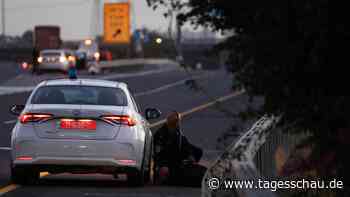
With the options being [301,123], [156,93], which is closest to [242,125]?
[301,123]

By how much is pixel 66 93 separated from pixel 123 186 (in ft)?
4.76

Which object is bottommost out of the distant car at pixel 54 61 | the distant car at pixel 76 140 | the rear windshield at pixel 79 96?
the distant car at pixel 54 61

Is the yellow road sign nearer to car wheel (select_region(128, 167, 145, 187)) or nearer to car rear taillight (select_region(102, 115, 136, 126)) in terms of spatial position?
car wheel (select_region(128, 167, 145, 187))

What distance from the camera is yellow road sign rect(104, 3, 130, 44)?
84500mm

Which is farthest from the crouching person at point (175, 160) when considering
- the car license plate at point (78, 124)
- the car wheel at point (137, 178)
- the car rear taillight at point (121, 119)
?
the car license plate at point (78, 124)

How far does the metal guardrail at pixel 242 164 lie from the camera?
25.2 ft

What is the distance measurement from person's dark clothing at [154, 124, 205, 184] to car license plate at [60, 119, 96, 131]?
1.61 metres

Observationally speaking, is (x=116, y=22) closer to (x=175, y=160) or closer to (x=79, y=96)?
(x=175, y=160)

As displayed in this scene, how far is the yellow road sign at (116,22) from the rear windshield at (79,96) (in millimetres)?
68306

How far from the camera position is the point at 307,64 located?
6777 millimetres

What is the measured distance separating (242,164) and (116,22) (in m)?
77.5

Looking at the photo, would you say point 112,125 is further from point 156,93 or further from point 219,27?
point 156,93

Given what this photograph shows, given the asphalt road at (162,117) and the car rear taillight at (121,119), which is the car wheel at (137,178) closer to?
the asphalt road at (162,117)

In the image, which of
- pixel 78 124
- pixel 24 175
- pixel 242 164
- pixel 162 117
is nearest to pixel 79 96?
pixel 78 124
